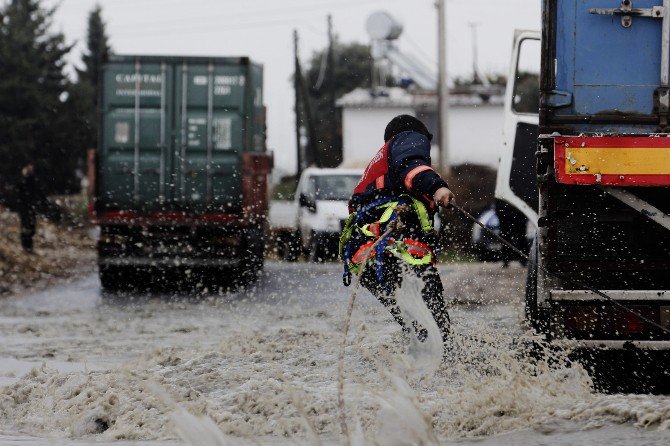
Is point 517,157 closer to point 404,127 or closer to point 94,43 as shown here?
point 404,127

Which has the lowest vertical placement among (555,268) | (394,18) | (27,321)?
(27,321)

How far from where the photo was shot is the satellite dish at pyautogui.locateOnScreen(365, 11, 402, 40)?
3428 centimetres

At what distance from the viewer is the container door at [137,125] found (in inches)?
640

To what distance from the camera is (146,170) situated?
16.3 metres

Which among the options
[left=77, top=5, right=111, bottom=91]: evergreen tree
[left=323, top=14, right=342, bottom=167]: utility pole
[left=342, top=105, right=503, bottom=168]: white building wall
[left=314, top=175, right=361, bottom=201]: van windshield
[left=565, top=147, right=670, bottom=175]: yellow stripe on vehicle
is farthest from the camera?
[left=77, top=5, right=111, bottom=91]: evergreen tree

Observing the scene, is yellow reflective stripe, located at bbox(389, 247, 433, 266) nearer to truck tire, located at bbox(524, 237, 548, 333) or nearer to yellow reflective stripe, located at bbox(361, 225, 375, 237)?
yellow reflective stripe, located at bbox(361, 225, 375, 237)

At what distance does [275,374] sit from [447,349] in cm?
114

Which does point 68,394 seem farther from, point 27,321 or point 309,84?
point 309,84

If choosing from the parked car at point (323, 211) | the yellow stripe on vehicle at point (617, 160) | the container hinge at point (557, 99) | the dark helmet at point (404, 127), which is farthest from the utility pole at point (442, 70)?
the yellow stripe on vehicle at point (617, 160)

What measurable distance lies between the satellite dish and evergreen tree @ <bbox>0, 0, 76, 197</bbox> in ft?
39.9

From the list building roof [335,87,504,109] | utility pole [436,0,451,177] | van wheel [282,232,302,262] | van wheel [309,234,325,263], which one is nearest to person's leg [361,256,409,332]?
van wheel [309,234,325,263]

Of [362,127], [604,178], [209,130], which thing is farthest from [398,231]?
[362,127]

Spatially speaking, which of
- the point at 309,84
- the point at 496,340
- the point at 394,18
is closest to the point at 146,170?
the point at 496,340

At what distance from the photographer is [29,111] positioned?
42.2 meters
